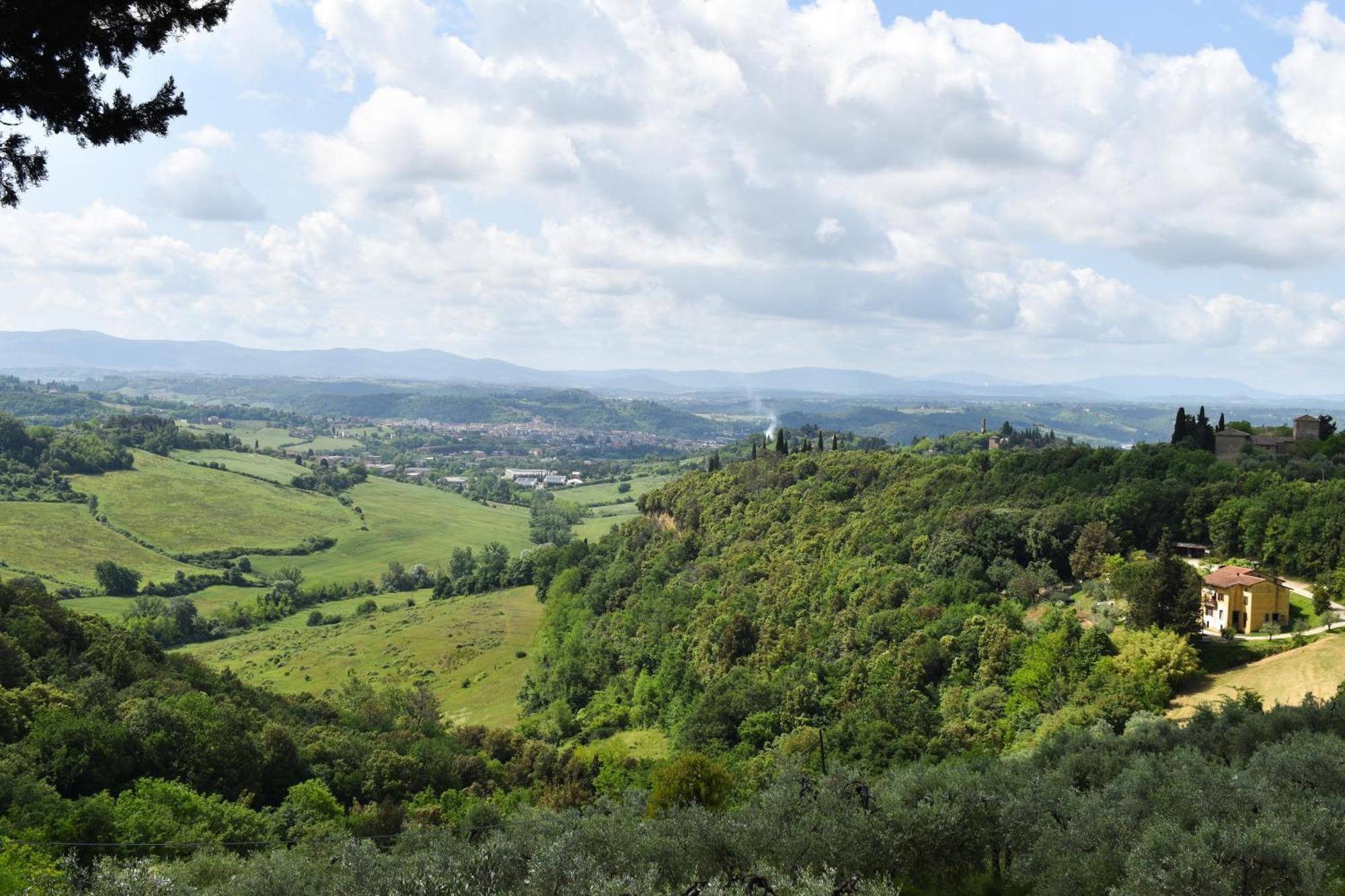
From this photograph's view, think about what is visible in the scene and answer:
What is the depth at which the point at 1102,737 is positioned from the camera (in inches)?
1113

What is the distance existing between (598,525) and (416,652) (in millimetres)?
89988

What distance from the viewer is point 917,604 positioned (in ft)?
180

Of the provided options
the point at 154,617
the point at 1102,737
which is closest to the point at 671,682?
the point at 1102,737

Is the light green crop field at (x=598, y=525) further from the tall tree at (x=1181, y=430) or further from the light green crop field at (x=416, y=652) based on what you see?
the tall tree at (x=1181, y=430)

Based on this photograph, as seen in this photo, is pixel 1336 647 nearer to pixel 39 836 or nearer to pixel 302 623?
pixel 39 836

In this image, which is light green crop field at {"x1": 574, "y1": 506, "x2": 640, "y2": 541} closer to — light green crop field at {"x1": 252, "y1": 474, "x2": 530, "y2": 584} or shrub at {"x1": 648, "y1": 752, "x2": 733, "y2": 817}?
light green crop field at {"x1": 252, "y1": 474, "x2": 530, "y2": 584}

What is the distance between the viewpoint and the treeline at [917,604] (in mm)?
38938

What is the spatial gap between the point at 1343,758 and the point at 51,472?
578ft

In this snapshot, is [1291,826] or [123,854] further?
[123,854]

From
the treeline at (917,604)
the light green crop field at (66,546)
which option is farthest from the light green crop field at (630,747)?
the light green crop field at (66,546)

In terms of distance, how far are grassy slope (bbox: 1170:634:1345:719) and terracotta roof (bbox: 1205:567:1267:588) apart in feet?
14.1

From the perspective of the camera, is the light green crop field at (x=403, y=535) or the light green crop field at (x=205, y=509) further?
the light green crop field at (x=205, y=509)

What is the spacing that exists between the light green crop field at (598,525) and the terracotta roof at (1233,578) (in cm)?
11478

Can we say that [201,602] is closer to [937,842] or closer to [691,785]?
[691,785]
